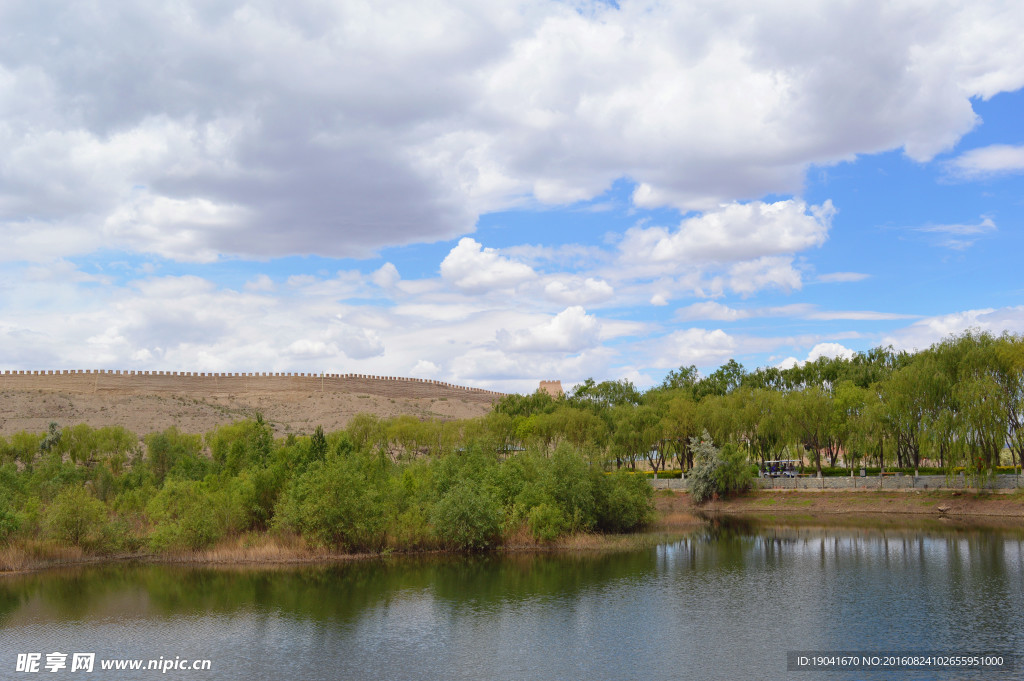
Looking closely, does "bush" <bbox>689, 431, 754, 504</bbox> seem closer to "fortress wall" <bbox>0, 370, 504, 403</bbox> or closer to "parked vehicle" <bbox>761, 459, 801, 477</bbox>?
"parked vehicle" <bbox>761, 459, 801, 477</bbox>

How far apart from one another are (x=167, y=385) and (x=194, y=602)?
9320 centimetres

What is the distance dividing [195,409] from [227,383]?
14709 mm

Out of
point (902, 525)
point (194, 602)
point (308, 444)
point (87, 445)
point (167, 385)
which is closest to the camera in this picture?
point (194, 602)

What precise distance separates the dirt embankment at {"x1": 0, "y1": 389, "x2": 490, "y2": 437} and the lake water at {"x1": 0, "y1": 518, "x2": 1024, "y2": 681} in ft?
209

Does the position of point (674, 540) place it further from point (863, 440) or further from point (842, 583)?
point (863, 440)

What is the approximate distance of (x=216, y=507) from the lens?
134 ft

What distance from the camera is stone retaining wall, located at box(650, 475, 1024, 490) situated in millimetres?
49469

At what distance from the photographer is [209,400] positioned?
113750mm

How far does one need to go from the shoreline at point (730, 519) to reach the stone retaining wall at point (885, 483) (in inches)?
26.3

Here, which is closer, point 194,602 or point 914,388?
point 194,602

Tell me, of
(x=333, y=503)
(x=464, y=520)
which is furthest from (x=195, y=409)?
(x=464, y=520)

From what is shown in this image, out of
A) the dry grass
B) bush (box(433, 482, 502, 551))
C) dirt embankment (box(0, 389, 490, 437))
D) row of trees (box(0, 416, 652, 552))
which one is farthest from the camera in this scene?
dirt embankment (box(0, 389, 490, 437))

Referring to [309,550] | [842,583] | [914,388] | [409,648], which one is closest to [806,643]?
[842,583]

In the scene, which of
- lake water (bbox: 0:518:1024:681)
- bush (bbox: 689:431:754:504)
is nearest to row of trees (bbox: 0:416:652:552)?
lake water (bbox: 0:518:1024:681)
